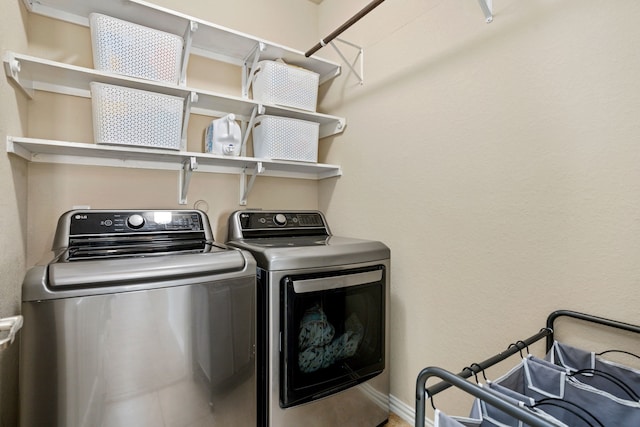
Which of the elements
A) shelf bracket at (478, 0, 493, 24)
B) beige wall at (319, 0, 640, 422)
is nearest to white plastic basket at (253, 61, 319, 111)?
beige wall at (319, 0, 640, 422)

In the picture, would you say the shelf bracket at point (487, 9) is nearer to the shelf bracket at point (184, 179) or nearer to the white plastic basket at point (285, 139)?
the white plastic basket at point (285, 139)

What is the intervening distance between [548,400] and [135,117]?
6.25ft

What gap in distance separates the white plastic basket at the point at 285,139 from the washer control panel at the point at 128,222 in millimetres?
627

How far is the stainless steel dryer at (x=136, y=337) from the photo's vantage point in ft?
2.99

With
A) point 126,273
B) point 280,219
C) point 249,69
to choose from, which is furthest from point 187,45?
point 126,273

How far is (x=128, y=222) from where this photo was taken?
1.48 m

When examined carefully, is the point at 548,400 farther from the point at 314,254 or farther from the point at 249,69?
the point at 249,69

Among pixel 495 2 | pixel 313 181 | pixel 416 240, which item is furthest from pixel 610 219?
pixel 313 181

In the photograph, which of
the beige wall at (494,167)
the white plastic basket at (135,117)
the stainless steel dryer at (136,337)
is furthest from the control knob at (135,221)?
the beige wall at (494,167)

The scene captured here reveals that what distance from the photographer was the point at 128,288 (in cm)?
101

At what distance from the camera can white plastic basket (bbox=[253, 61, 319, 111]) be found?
1.90 meters

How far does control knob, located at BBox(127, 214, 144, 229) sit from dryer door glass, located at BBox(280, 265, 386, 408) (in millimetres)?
758

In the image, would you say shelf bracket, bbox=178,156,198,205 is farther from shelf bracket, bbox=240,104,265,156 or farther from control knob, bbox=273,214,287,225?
control knob, bbox=273,214,287,225

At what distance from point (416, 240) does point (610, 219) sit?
2.63ft
